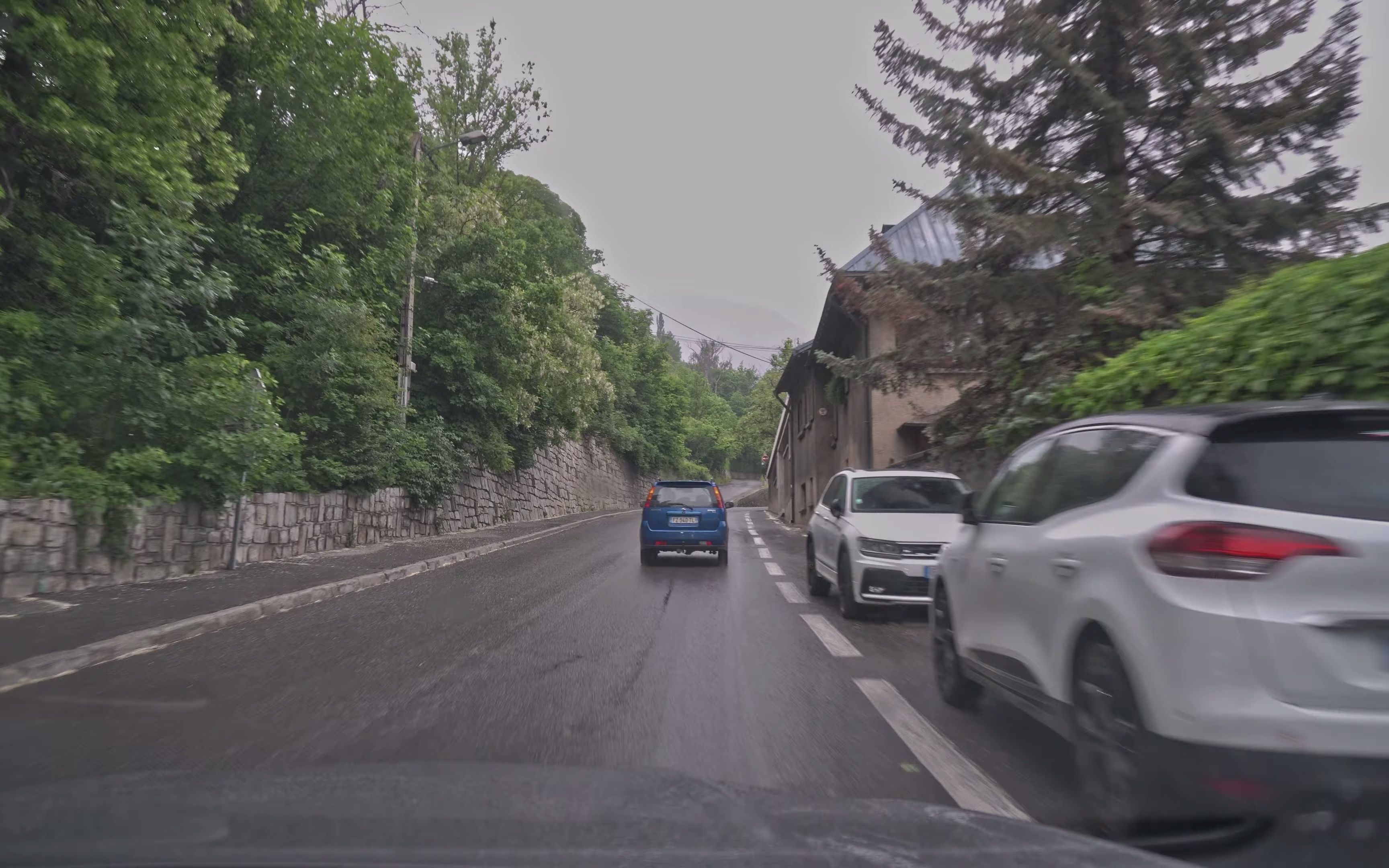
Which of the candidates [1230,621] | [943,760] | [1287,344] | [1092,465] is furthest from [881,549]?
[1230,621]

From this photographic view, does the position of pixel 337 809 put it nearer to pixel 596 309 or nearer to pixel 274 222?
pixel 274 222

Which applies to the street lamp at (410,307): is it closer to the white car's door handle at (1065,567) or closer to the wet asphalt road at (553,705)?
the wet asphalt road at (553,705)

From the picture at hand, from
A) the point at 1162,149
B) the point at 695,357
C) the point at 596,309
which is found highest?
the point at 695,357

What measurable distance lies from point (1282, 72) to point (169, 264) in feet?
44.6

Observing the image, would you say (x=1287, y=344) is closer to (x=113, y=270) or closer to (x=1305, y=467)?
(x=1305, y=467)

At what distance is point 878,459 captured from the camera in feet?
72.0

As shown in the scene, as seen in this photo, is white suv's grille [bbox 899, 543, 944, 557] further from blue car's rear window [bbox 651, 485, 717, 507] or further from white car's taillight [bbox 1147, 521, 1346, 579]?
blue car's rear window [bbox 651, 485, 717, 507]

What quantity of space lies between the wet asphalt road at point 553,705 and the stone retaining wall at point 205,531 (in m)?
2.43

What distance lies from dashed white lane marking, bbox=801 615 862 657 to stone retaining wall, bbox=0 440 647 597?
297 inches

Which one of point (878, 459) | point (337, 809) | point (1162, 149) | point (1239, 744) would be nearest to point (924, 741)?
point (1239, 744)

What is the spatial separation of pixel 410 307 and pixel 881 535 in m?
13.6

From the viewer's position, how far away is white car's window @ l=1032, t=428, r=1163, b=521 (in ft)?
12.8

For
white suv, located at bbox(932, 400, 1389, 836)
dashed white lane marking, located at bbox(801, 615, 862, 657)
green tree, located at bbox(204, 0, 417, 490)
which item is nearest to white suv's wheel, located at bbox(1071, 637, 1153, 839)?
white suv, located at bbox(932, 400, 1389, 836)

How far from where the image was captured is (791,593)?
1164 cm
